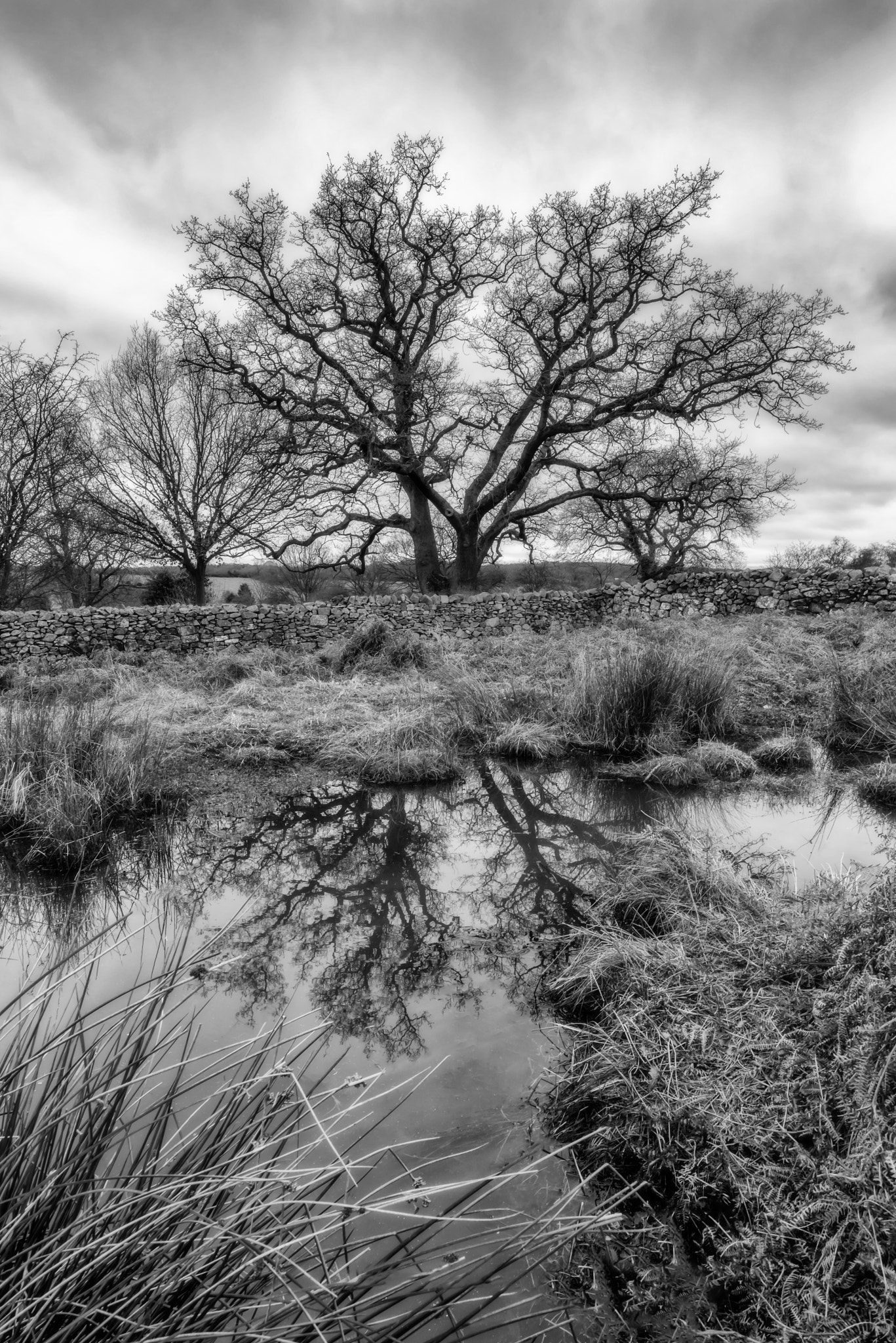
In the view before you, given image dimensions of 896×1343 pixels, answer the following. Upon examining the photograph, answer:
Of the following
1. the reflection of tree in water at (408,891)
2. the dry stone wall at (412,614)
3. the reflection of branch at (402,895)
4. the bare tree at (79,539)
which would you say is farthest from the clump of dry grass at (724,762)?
the bare tree at (79,539)

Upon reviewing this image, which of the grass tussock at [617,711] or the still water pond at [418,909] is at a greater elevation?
the grass tussock at [617,711]

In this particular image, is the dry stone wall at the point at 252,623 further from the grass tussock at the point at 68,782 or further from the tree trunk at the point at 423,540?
the grass tussock at the point at 68,782

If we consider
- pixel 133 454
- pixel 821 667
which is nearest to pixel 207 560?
pixel 133 454

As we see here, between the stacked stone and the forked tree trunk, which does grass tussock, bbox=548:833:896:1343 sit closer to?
the stacked stone

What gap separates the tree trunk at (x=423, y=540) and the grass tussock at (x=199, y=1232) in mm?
18542

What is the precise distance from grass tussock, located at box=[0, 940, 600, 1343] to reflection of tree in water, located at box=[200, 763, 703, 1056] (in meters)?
0.81

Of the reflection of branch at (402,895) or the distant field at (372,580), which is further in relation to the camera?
the distant field at (372,580)

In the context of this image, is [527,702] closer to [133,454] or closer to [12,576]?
[133,454]

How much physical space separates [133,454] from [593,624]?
1290cm

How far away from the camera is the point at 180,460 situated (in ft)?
61.4


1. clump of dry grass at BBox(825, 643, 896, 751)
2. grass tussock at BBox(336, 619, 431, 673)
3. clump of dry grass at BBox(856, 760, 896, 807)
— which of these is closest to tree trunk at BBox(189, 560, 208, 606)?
grass tussock at BBox(336, 619, 431, 673)

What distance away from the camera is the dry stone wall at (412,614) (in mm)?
13406

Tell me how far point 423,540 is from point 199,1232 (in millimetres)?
19595

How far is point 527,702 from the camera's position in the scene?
7969 mm
